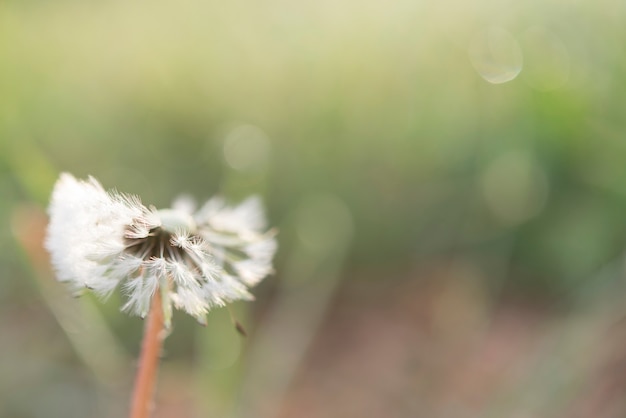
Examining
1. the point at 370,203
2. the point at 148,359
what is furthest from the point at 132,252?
the point at 370,203

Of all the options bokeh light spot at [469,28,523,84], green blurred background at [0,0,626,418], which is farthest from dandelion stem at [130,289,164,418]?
bokeh light spot at [469,28,523,84]

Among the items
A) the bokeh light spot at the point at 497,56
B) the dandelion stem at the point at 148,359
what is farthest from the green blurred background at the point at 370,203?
the dandelion stem at the point at 148,359

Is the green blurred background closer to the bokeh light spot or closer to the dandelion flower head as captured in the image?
the bokeh light spot

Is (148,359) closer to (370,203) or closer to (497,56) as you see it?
(370,203)

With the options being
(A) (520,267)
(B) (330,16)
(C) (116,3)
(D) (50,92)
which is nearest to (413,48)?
(B) (330,16)

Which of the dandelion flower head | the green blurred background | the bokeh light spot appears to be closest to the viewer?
the dandelion flower head

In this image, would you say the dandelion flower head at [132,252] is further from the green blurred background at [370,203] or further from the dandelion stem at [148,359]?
the green blurred background at [370,203]
